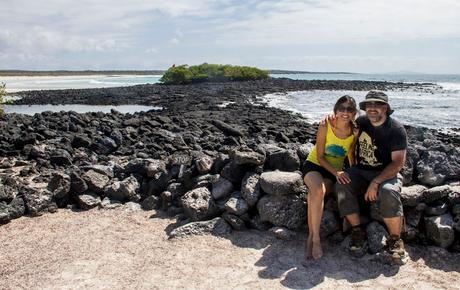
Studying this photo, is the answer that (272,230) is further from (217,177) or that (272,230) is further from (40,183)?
(40,183)

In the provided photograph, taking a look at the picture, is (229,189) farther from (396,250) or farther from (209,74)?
(209,74)

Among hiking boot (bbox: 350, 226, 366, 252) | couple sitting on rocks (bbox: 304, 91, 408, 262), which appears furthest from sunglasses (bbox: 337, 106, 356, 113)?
hiking boot (bbox: 350, 226, 366, 252)

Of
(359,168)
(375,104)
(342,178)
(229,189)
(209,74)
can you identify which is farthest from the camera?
(209,74)

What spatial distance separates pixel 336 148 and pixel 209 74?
215ft

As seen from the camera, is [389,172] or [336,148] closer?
[389,172]

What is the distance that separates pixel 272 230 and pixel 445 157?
8.43 feet

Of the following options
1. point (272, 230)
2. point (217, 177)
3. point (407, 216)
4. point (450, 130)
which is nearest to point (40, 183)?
point (217, 177)

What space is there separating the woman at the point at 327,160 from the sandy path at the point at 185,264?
41 centimetres

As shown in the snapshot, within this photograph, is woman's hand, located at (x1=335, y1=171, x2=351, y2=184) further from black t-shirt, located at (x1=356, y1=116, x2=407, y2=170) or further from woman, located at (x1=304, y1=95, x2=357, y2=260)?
black t-shirt, located at (x1=356, y1=116, x2=407, y2=170)

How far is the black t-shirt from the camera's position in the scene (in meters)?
5.09

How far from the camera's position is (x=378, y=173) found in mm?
5301

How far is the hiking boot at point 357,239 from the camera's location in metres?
5.34

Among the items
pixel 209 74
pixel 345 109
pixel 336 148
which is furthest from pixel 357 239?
pixel 209 74

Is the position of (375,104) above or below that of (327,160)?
above
